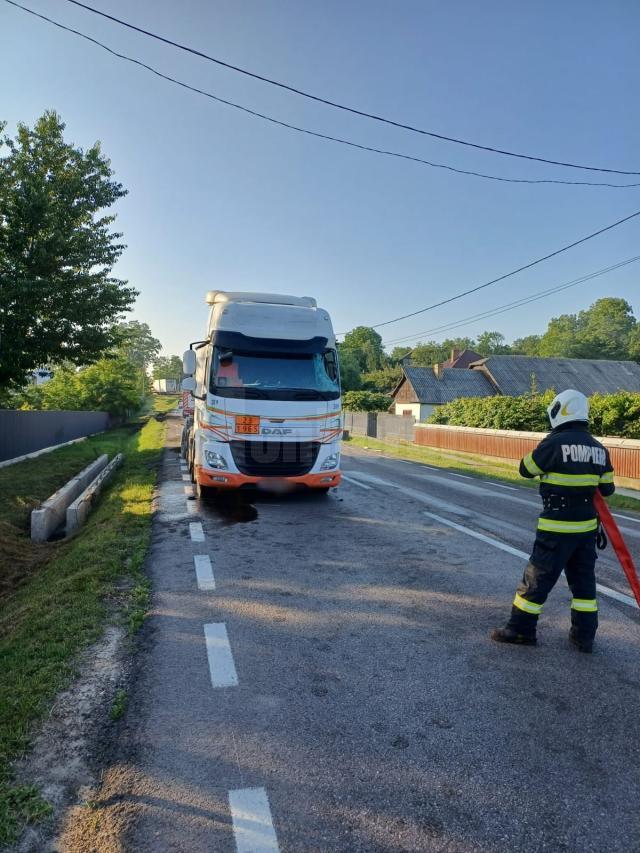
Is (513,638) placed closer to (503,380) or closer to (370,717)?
(370,717)

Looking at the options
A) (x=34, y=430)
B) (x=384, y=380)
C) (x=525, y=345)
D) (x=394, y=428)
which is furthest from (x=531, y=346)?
(x=34, y=430)

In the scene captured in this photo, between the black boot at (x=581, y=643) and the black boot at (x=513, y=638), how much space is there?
27 centimetres

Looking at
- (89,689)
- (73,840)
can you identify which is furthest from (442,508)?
(73,840)

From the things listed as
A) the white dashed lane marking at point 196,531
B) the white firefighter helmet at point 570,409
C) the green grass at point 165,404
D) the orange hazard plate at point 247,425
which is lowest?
the white dashed lane marking at point 196,531

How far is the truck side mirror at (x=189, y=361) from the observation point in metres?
9.54

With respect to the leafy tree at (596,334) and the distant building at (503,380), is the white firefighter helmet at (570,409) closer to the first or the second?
the distant building at (503,380)

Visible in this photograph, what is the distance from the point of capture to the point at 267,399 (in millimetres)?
8883

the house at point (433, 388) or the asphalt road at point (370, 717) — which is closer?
the asphalt road at point (370, 717)

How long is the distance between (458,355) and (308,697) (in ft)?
257

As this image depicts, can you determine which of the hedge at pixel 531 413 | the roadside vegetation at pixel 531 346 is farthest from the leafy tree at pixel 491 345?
the hedge at pixel 531 413

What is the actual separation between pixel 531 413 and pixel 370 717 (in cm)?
2246

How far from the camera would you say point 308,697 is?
3293 mm

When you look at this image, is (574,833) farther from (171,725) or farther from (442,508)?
(442,508)

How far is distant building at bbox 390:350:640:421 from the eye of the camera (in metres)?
47.6
